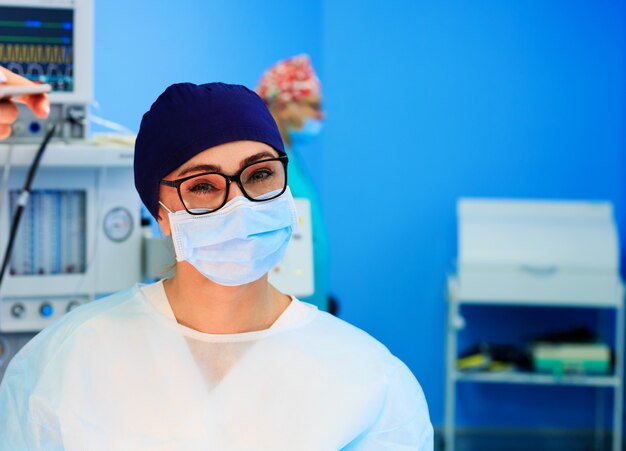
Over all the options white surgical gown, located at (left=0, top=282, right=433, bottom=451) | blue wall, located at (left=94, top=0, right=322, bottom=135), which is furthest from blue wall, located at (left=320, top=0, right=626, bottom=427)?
white surgical gown, located at (left=0, top=282, right=433, bottom=451)

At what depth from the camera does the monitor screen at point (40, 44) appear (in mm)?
1982

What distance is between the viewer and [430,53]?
4039mm

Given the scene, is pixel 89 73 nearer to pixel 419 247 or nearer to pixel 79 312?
pixel 79 312

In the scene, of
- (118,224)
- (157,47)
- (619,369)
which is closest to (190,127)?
(157,47)

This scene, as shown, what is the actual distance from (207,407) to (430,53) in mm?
2877

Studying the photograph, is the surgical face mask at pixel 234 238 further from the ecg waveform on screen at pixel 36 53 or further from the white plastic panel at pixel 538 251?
the white plastic panel at pixel 538 251

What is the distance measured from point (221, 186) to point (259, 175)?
63mm

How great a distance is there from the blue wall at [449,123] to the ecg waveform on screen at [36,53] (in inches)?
83.1

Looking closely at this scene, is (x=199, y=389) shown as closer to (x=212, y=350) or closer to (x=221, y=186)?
(x=212, y=350)

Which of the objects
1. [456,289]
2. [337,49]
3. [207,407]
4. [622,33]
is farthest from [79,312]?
[622,33]

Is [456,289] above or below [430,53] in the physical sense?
below

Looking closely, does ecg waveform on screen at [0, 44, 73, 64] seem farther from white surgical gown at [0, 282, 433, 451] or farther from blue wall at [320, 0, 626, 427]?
blue wall at [320, 0, 626, 427]

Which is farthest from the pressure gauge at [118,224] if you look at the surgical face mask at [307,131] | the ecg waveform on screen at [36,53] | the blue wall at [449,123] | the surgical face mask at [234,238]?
the blue wall at [449,123]

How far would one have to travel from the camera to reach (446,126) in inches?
160
